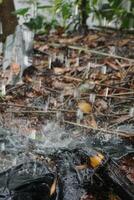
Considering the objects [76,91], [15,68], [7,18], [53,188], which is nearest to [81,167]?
[53,188]

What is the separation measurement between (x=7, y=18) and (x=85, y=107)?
148 cm

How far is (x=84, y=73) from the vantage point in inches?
153

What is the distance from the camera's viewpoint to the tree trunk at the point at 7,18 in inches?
164

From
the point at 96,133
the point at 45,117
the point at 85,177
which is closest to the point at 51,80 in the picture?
the point at 45,117

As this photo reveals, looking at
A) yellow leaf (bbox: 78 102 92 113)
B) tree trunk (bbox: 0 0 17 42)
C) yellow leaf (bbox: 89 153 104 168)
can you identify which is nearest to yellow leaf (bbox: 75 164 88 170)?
yellow leaf (bbox: 89 153 104 168)

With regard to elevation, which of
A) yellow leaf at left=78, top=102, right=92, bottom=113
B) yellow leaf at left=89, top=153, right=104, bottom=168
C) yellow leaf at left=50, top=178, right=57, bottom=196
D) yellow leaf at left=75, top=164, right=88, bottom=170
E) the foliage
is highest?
the foliage

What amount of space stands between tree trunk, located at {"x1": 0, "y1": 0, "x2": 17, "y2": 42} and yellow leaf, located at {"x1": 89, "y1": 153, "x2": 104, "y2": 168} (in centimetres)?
214

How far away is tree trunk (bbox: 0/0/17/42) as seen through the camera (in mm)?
4164

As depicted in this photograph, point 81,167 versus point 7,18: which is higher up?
point 7,18

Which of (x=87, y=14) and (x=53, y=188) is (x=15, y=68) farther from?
(x=53, y=188)

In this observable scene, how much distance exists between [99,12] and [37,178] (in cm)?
290

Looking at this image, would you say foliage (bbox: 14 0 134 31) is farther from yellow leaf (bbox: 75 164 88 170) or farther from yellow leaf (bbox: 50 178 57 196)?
yellow leaf (bbox: 50 178 57 196)

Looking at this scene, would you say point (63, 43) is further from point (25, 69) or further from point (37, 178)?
point (37, 178)

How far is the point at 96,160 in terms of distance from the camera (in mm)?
2572
